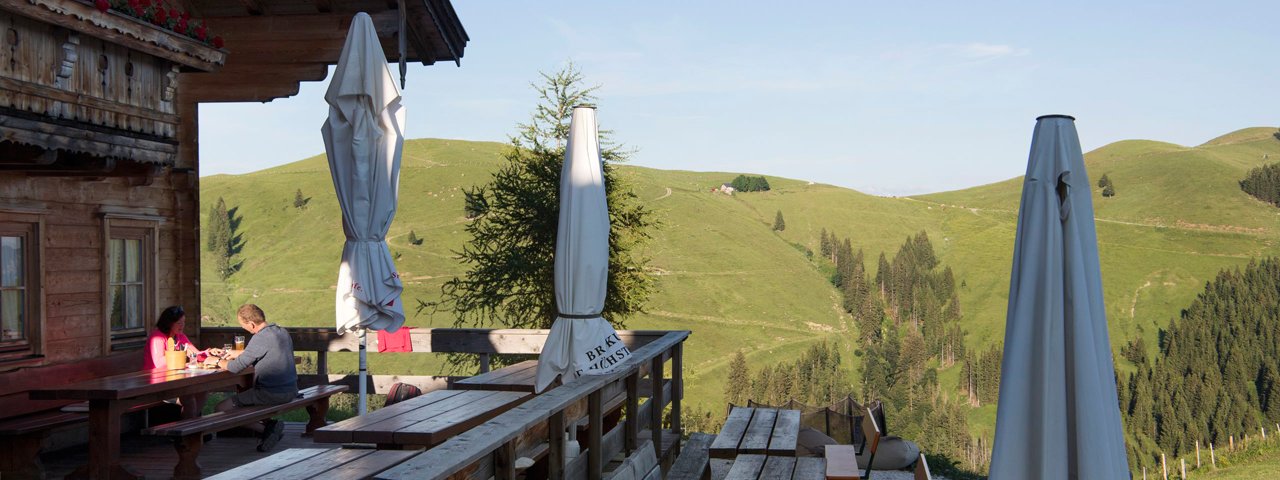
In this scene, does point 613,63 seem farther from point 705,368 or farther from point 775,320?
point 705,368

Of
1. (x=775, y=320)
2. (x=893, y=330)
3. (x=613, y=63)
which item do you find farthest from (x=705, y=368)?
(x=613, y=63)

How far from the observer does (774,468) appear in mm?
6410

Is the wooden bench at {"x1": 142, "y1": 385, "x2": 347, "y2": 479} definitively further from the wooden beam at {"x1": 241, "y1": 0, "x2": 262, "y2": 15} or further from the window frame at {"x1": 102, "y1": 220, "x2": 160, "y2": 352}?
the wooden beam at {"x1": 241, "y1": 0, "x2": 262, "y2": 15}

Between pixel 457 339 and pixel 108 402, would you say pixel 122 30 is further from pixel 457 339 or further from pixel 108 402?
pixel 457 339

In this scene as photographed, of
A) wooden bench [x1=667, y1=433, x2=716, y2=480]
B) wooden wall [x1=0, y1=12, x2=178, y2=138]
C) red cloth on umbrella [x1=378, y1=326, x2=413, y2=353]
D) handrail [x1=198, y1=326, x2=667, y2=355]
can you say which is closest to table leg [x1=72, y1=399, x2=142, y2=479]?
wooden wall [x1=0, y1=12, x2=178, y2=138]

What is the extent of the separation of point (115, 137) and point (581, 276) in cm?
349

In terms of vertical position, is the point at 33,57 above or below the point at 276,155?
below

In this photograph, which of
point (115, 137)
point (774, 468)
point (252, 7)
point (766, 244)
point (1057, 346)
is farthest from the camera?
point (766, 244)

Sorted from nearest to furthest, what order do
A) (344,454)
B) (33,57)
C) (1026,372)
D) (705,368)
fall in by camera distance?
(1026,372)
(344,454)
(33,57)
(705,368)

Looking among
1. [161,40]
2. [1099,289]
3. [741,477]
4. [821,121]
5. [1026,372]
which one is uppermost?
[821,121]

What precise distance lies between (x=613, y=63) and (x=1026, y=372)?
12236cm

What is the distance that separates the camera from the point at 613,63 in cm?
12431

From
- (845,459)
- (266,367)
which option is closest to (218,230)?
(266,367)

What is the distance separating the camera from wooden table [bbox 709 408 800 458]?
6910 millimetres
